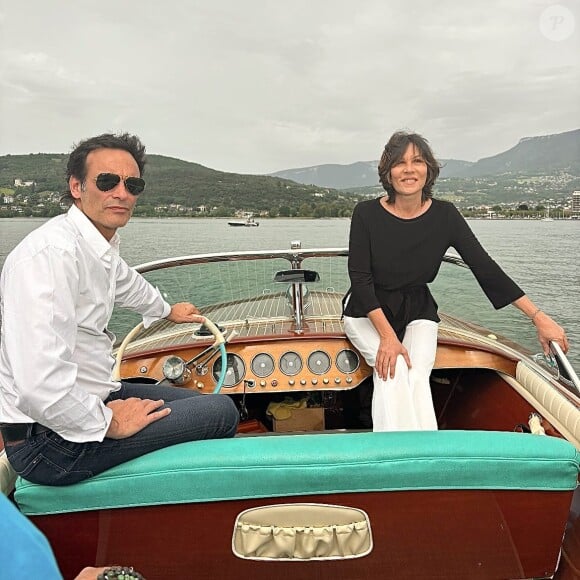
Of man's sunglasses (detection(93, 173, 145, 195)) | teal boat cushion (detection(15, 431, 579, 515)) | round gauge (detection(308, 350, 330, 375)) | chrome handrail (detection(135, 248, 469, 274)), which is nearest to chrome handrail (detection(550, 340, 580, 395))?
teal boat cushion (detection(15, 431, 579, 515))

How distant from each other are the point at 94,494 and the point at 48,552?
2.65ft

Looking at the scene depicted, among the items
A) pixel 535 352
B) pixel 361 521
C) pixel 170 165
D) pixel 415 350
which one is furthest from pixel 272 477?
pixel 170 165

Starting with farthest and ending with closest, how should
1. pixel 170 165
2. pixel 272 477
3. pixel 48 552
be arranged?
pixel 170 165 < pixel 272 477 < pixel 48 552

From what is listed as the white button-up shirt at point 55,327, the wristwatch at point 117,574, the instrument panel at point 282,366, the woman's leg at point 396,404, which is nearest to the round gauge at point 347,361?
the instrument panel at point 282,366

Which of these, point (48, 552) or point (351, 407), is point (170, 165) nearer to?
point (351, 407)

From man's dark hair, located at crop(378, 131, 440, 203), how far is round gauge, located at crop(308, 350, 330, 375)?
0.84 m

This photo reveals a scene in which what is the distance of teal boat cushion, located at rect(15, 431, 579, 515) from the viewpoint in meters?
→ 1.37

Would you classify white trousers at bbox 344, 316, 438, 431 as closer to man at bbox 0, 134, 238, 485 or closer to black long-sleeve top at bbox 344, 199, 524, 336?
black long-sleeve top at bbox 344, 199, 524, 336

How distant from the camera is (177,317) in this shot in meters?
2.51

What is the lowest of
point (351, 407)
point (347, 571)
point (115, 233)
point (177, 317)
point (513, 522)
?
point (351, 407)

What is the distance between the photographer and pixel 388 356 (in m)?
2.32

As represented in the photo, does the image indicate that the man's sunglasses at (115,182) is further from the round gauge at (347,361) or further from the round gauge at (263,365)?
the round gauge at (347,361)

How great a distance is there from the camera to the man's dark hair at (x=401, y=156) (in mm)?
2426

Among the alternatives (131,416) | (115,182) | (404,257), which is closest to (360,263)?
(404,257)
